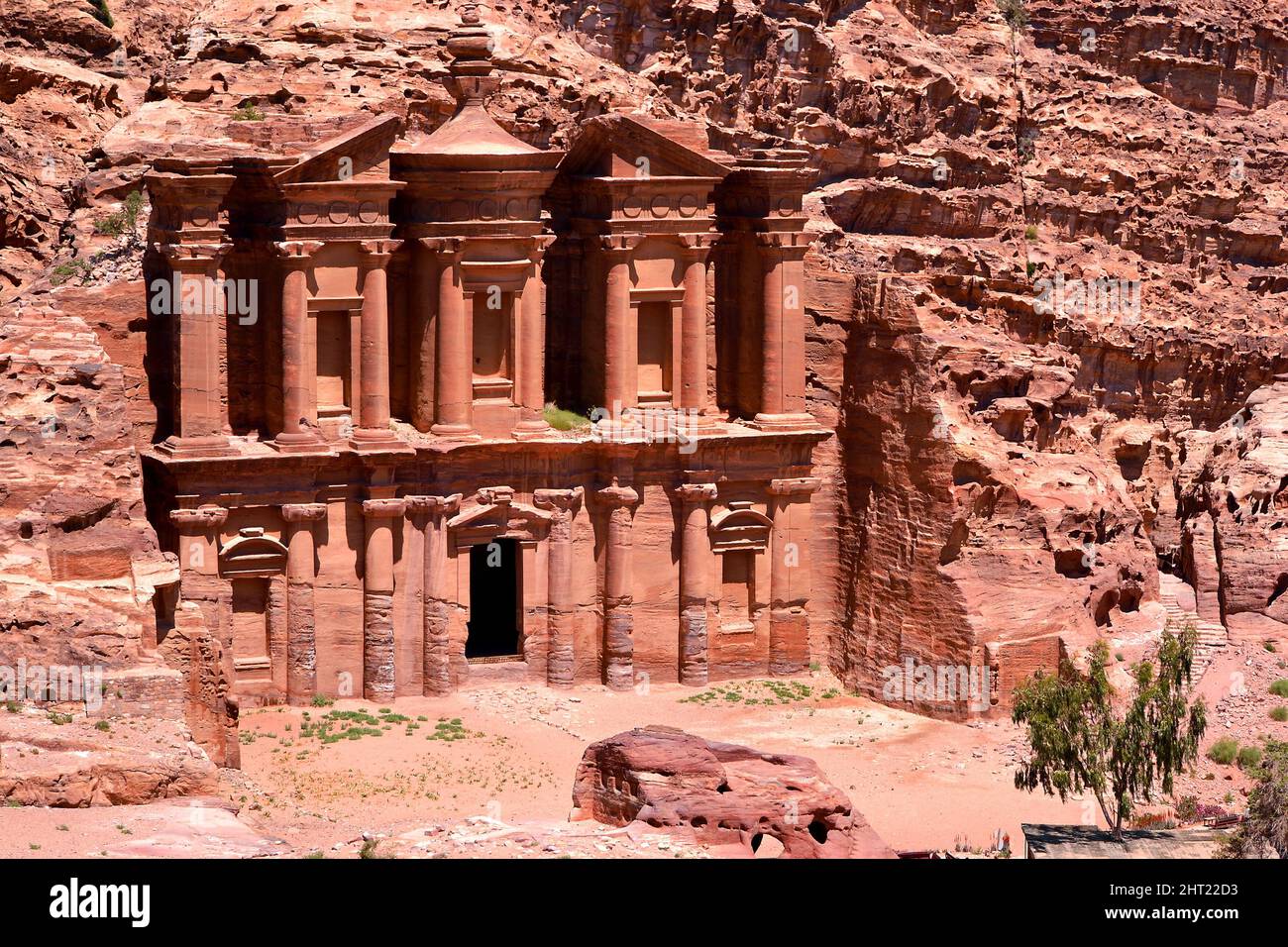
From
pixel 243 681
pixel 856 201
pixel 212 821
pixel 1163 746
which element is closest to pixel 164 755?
pixel 212 821

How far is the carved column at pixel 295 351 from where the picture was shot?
5628 centimetres

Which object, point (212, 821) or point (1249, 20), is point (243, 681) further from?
point (1249, 20)

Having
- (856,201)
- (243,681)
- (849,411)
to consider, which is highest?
(856,201)

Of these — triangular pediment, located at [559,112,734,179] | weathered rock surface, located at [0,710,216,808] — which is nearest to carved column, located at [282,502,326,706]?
triangular pediment, located at [559,112,734,179]

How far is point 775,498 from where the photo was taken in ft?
200

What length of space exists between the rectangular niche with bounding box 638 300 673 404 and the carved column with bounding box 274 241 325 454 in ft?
25.8

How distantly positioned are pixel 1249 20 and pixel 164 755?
43.2 metres

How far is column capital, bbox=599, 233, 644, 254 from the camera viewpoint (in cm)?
5919

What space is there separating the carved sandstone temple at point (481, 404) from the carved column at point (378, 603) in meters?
0.06

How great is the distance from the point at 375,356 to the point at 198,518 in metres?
5.10

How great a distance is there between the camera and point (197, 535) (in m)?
55.4

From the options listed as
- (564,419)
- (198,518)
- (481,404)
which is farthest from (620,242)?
(198,518)

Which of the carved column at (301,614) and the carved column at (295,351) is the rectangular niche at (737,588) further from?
the carved column at (295,351)

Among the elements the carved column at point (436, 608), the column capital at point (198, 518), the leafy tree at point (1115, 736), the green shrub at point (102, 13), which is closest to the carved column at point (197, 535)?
the column capital at point (198, 518)
